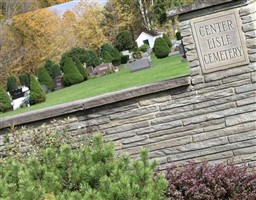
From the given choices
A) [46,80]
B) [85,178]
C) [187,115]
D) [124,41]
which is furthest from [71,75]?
[85,178]

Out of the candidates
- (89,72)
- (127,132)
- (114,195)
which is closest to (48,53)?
(89,72)

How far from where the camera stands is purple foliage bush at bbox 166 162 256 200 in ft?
19.7

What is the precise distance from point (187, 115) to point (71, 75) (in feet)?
86.6

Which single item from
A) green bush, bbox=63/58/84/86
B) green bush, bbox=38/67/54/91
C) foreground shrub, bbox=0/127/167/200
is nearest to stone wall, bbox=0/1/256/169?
foreground shrub, bbox=0/127/167/200

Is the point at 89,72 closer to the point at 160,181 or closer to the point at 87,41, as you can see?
the point at 87,41

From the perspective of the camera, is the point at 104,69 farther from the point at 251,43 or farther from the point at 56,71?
the point at 251,43

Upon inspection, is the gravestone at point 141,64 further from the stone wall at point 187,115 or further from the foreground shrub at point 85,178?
the foreground shrub at point 85,178

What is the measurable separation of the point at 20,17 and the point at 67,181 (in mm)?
41337

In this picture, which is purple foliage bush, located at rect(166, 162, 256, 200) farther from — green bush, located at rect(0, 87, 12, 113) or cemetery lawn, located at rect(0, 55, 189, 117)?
green bush, located at rect(0, 87, 12, 113)

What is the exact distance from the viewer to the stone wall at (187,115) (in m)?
6.79

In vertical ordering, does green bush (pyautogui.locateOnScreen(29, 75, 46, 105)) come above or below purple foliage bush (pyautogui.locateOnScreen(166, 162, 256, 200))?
below

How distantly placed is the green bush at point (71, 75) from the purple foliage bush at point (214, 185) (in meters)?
26.9

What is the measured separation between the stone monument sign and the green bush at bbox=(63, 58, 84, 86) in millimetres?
26244

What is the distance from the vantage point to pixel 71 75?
Answer: 33062mm
